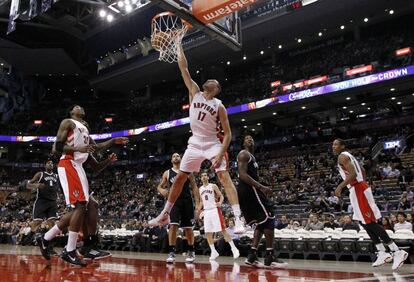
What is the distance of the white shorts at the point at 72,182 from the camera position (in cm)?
439

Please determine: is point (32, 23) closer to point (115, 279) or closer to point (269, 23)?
point (269, 23)

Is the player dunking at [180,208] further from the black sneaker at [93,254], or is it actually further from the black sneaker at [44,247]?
the black sneaker at [44,247]

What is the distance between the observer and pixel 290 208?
599 inches

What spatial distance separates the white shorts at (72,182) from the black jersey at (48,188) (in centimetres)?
306

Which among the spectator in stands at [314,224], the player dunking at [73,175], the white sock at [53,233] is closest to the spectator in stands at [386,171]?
the spectator in stands at [314,224]

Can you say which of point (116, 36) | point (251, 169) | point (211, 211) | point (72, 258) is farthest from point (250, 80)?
point (72, 258)

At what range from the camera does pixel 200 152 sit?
425 cm

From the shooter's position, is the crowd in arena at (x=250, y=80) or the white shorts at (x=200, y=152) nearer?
the white shorts at (x=200, y=152)

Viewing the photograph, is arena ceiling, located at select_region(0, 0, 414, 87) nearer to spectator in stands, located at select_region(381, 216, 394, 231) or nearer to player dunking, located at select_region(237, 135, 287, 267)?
spectator in stands, located at select_region(381, 216, 394, 231)

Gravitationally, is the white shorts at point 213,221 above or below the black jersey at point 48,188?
below

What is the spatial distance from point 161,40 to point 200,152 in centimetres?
255

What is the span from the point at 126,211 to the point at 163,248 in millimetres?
11926

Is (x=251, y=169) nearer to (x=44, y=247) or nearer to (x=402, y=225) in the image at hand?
(x=44, y=247)

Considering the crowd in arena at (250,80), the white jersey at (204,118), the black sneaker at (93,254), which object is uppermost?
Answer: the crowd in arena at (250,80)
